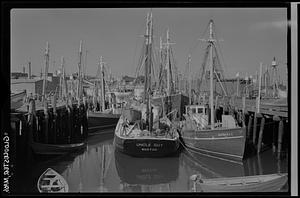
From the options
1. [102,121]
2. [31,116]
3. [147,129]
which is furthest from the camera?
[147,129]

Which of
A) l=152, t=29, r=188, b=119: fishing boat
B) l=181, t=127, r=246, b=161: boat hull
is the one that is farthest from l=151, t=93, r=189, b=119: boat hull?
l=181, t=127, r=246, b=161: boat hull

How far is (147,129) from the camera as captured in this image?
3.41 metres

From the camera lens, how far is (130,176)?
319 centimetres

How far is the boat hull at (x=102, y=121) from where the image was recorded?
3300mm

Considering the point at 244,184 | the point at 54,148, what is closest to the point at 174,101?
the point at 244,184

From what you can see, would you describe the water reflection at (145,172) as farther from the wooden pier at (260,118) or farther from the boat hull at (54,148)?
the wooden pier at (260,118)

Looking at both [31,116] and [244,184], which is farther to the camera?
[31,116]

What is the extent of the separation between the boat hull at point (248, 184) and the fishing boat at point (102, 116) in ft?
2.93

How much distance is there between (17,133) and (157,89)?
1201mm

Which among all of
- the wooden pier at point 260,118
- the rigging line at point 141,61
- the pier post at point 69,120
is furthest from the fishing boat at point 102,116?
the wooden pier at point 260,118

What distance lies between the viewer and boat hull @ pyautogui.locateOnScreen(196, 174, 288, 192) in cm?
300

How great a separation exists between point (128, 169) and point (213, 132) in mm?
789

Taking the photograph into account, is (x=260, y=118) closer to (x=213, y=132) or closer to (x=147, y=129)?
(x=213, y=132)

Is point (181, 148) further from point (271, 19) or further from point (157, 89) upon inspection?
point (271, 19)
